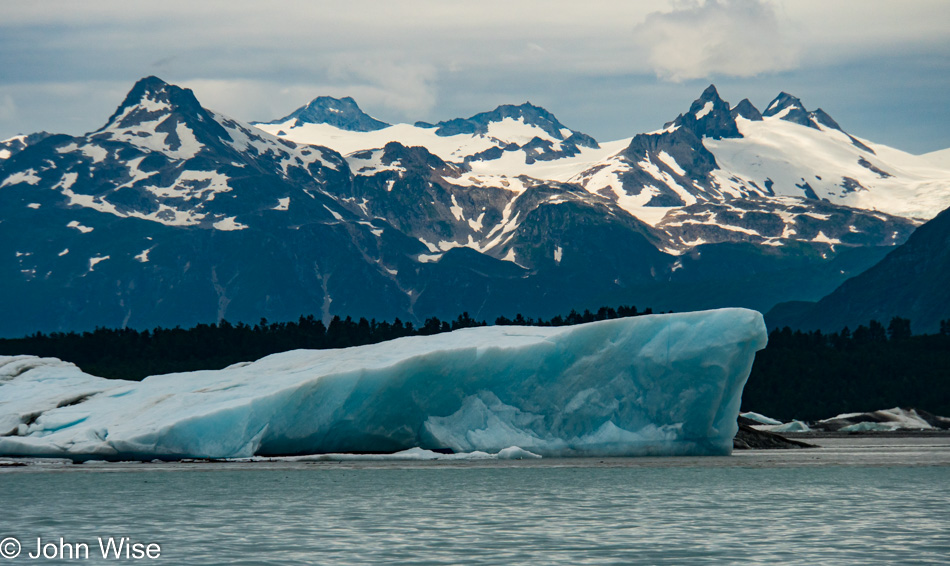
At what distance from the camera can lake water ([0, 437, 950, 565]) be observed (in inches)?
1183

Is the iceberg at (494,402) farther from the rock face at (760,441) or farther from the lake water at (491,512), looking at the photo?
the rock face at (760,441)

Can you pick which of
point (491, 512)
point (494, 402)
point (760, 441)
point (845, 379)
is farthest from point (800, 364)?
point (491, 512)

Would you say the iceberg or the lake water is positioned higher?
the iceberg

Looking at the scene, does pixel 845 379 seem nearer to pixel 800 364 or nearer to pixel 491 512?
pixel 800 364

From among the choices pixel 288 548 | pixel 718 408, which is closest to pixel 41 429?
pixel 718 408

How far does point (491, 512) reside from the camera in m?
38.9

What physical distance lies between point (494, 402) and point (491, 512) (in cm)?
2400

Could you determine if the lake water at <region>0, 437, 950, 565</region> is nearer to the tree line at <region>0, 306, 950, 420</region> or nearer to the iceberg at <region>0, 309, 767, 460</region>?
the iceberg at <region>0, 309, 767, 460</region>

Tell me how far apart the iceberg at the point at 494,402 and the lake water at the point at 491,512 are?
2.07 metres

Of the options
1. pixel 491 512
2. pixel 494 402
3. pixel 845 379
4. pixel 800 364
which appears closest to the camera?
pixel 491 512

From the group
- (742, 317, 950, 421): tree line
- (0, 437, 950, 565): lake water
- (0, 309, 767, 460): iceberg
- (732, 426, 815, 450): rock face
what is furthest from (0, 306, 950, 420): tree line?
(0, 437, 950, 565): lake water

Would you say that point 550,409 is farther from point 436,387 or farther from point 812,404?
point 812,404

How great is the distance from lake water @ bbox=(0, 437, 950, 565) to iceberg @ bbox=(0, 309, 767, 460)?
2.07 metres

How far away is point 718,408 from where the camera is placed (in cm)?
6338
